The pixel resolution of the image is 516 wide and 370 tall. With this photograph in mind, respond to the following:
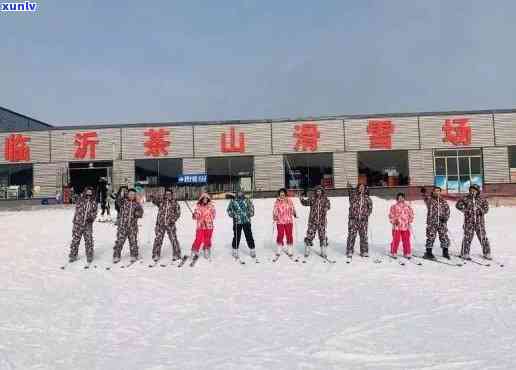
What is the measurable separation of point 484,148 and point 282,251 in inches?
917

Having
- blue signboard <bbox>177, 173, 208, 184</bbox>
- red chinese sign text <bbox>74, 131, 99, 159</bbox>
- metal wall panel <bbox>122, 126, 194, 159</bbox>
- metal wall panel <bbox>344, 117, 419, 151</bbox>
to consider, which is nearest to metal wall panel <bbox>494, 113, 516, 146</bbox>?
metal wall panel <bbox>344, 117, 419, 151</bbox>

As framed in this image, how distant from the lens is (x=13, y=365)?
14.4 feet

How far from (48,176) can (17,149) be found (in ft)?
9.49

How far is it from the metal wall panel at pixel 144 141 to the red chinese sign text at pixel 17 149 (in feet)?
22.1

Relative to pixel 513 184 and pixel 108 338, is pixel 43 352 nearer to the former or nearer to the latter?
pixel 108 338

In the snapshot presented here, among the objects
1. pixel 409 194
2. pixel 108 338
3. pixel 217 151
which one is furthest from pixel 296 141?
pixel 108 338

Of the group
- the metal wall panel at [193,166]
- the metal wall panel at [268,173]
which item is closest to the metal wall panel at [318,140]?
the metal wall panel at [268,173]

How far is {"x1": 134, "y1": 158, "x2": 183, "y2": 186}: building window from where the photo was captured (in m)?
28.9

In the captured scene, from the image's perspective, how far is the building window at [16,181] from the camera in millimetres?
29109

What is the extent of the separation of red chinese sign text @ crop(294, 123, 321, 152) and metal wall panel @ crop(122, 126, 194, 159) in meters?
7.24

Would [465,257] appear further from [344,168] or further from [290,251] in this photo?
[344,168]

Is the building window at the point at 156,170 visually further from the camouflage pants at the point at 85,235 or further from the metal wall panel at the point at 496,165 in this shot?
the metal wall panel at the point at 496,165

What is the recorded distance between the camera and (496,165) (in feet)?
93.1

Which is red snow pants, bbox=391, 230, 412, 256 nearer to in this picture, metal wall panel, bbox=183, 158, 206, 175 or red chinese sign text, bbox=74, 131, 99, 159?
metal wall panel, bbox=183, 158, 206, 175
